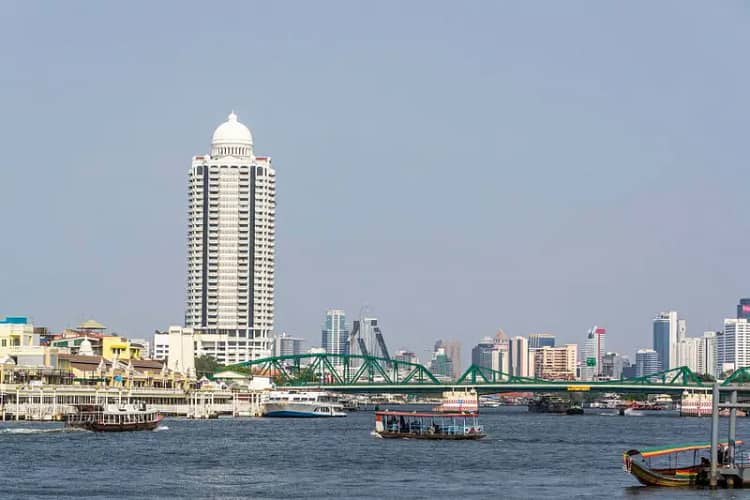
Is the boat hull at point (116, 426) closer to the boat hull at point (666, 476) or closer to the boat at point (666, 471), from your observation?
the boat at point (666, 471)

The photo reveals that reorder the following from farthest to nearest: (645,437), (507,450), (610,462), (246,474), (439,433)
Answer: (645,437) < (439,433) < (507,450) < (610,462) < (246,474)

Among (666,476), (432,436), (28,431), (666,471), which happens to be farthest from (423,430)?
(666,476)

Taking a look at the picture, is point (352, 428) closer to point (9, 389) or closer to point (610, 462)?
point (9, 389)

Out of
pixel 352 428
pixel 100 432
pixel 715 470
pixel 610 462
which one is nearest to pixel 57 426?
pixel 100 432

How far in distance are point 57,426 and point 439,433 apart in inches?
1805

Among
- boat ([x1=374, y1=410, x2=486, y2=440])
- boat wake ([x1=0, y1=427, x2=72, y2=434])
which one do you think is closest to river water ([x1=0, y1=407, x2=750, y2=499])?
boat wake ([x1=0, y1=427, x2=72, y2=434])

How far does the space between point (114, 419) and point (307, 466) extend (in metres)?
51.6

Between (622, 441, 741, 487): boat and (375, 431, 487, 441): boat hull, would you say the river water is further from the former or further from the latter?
(375, 431, 487, 441): boat hull

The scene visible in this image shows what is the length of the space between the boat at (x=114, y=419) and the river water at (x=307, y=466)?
87.4 inches

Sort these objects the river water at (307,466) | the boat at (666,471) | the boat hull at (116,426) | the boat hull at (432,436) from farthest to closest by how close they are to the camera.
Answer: the boat hull at (116,426) < the boat hull at (432,436) < the boat at (666,471) < the river water at (307,466)

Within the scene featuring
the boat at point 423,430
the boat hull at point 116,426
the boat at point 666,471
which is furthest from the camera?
the boat hull at point 116,426

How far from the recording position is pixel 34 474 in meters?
102

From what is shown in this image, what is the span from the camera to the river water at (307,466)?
304 feet

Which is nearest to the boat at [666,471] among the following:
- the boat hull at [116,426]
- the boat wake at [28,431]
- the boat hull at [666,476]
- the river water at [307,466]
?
the boat hull at [666,476]
